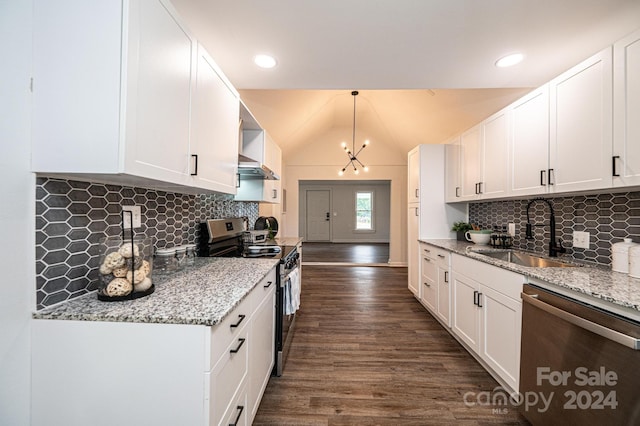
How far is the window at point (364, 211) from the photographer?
995cm

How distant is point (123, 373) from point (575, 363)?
1.86 metres

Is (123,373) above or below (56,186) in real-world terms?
below

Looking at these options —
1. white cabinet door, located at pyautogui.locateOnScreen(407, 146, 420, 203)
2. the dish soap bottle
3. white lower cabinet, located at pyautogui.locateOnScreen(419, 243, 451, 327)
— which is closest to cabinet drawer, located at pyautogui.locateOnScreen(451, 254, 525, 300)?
white lower cabinet, located at pyautogui.locateOnScreen(419, 243, 451, 327)

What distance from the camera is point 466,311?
2.18 meters

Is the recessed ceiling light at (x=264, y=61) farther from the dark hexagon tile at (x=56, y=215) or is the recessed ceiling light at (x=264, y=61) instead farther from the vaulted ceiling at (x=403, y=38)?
the dark hexagon tile at (x=56, y=215)

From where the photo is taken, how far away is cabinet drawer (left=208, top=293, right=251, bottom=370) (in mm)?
869

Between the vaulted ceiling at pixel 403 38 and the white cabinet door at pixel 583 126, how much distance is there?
22cm

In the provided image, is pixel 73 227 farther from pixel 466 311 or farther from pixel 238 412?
pixel 466 311

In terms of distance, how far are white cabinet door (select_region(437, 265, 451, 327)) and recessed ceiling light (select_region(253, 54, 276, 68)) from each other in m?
2.41

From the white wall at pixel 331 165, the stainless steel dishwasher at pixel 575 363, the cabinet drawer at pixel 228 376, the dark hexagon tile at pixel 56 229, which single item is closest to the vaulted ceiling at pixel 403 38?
the dark hexagon tile at pixel 56 229

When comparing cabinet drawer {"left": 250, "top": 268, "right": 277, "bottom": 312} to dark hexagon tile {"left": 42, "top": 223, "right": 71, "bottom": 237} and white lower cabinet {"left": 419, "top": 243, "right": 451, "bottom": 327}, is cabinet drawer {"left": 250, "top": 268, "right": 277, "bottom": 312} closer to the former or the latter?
dark hexagon tile {"left": 42, "top": 223, "right": 71, "bottom": 237}

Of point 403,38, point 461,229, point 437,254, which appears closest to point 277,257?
point 403,38

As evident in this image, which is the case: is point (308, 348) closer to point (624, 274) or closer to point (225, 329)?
point (225, 329)

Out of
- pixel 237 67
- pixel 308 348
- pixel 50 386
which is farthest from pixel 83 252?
pixel 308 348
